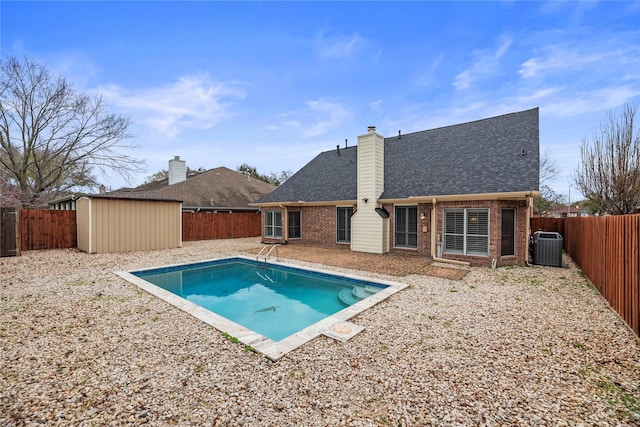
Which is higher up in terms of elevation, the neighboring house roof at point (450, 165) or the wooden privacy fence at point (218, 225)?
the neighboring house roof at point (450, 165)

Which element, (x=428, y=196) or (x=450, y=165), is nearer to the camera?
(x=428, y=196)

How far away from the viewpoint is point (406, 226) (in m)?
11.4

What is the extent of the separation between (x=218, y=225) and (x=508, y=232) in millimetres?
16069

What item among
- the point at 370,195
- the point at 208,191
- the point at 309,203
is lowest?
the point at 309,203

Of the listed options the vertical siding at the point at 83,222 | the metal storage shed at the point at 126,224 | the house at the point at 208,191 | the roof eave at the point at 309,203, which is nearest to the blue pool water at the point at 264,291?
the roof eave at the point at 309,203

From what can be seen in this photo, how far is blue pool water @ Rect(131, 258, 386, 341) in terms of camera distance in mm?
5828

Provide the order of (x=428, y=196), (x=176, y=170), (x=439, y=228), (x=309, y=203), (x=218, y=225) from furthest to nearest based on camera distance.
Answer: (x=176, y=170) < (x=218, y=225) < (x=309, y=203) < (x=439, y=228) < (x=428, y=196)

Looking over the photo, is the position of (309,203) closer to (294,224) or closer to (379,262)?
(294,224)

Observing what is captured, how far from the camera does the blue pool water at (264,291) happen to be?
5828 millimetres

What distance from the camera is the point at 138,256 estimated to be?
11.2 metres

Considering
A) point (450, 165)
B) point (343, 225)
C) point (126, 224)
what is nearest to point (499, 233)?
point (450, 165)

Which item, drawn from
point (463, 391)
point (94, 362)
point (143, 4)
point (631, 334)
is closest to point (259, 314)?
point (94, 362)

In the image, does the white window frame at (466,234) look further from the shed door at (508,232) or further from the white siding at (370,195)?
the white siding at (370,195)

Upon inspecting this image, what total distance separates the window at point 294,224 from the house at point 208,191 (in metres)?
7.29
